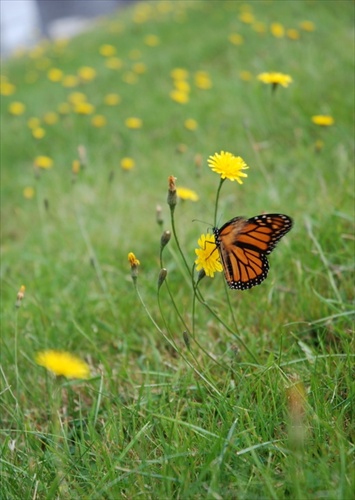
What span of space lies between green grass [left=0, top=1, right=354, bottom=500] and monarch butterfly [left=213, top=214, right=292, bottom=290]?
9cm

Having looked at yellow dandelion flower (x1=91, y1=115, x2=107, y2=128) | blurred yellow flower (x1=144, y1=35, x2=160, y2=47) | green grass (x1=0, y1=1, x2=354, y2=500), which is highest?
green grass (x1=0, y1=1, x2=354, y2=500)

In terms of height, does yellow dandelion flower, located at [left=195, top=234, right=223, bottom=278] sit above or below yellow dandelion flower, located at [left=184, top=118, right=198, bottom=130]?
above

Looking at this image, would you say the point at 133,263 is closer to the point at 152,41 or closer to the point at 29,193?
the point at 29,193

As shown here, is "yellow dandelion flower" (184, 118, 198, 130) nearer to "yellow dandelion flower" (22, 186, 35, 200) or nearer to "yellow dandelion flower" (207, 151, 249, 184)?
"yellow dandelion flower" (22, 186, 35, 200)

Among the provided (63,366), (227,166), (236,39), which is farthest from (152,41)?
(63,366)

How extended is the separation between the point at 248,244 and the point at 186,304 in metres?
0.68

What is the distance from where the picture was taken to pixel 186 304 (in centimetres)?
210

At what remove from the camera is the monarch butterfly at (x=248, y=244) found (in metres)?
1.40

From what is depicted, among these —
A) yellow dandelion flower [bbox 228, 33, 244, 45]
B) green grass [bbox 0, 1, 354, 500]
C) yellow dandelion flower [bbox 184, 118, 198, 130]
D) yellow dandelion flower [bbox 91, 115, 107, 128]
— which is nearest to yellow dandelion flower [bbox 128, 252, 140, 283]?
green grass [bbox 0, 1, 354, 500]

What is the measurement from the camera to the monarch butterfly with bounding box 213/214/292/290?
140 centimetres

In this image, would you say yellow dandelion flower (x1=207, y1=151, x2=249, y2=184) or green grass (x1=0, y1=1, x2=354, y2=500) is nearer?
green grass (x1=0, y1=1, x2=354, y2=500)

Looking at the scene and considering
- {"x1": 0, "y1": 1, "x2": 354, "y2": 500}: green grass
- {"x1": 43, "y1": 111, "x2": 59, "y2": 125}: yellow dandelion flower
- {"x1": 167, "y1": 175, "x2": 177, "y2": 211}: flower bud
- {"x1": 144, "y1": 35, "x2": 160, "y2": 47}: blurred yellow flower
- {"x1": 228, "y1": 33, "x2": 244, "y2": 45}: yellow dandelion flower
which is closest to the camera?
{"x1": 0, "y1": 1, "x2": 354, "y2": 500}: green grass

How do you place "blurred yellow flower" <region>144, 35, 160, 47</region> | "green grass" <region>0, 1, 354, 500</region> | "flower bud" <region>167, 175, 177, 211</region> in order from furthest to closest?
→ "blurred yellow flower" <region>144, 35, 160, 47</region>
"flower bud" <region>167, 175, 177, 211</region>
"green grass" <region>0, 1, 354, 500</region>

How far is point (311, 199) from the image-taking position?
2.53 metres
